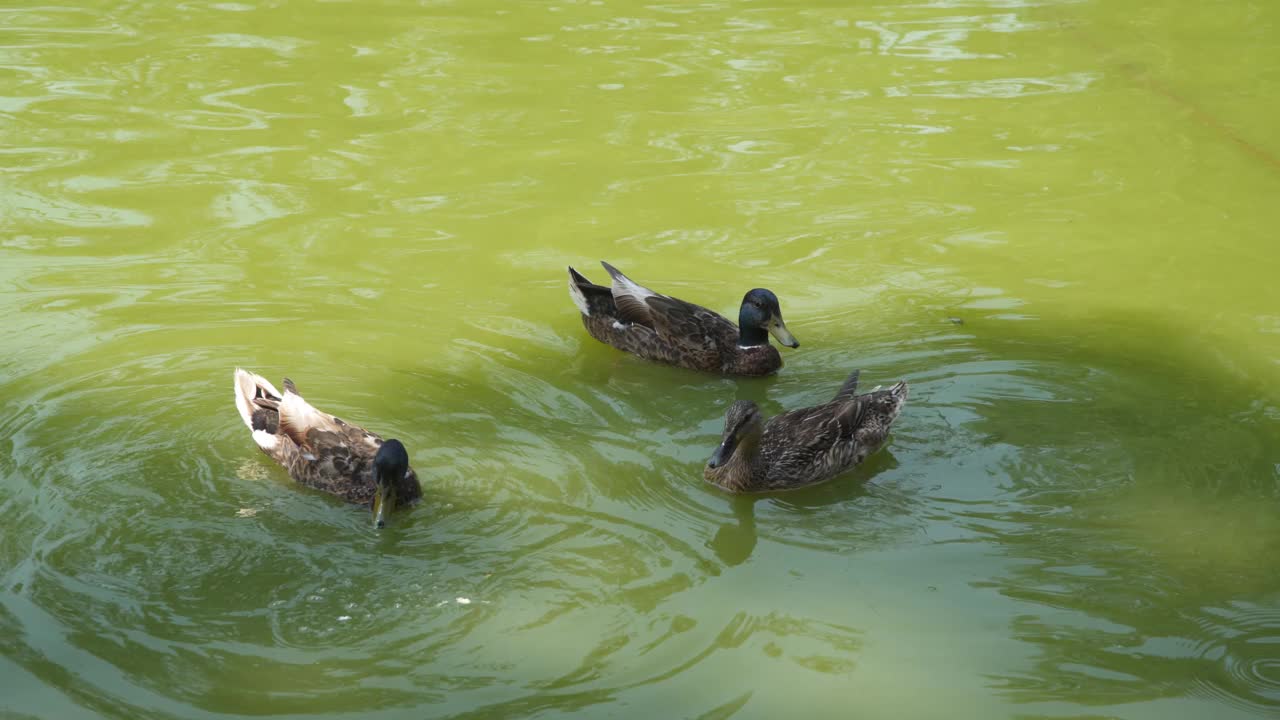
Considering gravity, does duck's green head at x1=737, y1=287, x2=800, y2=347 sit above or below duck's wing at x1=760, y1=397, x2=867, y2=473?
above

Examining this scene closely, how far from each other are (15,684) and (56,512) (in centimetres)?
134

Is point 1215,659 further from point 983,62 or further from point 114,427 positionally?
point 983,62

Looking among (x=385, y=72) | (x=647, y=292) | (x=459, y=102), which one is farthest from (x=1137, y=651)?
(x=385, y=72)

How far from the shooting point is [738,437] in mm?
6996

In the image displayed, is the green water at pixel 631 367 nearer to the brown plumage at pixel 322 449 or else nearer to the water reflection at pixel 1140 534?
the water reflection at pixel 1140 534

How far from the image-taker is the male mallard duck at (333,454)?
254 inches

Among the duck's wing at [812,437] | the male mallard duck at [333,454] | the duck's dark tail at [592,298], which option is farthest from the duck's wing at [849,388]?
the male mallard duck at [333,454]

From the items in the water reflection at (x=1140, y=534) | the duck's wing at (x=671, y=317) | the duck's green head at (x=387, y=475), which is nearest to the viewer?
the water reflection at (x=1140, y=534)

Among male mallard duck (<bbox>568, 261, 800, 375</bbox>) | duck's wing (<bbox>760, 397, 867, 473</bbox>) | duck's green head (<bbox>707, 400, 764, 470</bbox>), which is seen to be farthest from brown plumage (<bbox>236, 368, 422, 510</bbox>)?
male mallard duck (<bbox>568, 261, 800, 375</bbox>)

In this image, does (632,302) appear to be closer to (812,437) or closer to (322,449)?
(812,437)

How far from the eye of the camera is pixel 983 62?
14.8 metres

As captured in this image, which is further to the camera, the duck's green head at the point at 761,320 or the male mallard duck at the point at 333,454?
the duck's green head at the point at 761,320

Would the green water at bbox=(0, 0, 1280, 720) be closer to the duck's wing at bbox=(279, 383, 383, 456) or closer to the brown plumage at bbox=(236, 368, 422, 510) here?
the brown plumage at bbox=(236, 368, 422, 510)

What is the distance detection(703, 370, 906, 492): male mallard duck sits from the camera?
701cm
